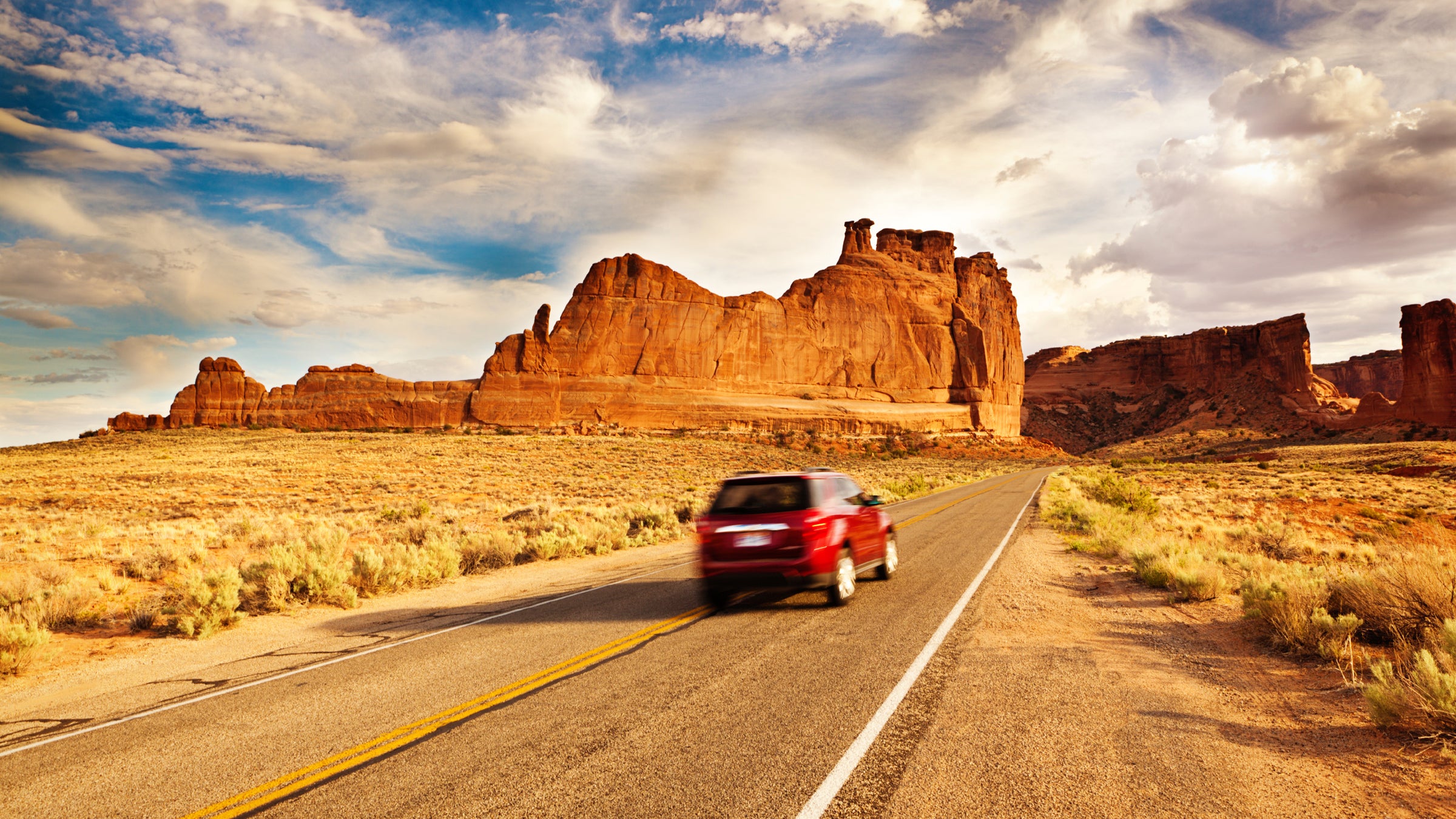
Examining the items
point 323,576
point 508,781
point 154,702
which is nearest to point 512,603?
point 323,576

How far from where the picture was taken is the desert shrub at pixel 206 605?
28.8 feet

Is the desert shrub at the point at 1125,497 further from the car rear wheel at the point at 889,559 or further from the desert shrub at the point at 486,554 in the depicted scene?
the desert shrub at the point at 486,554

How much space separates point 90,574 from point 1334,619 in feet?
60.7

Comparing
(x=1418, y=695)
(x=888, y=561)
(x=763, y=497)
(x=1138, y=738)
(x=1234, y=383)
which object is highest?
(x=1234, y=383)

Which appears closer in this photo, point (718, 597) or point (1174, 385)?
point (718, 597)

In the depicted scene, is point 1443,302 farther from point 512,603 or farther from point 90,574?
point 90,574

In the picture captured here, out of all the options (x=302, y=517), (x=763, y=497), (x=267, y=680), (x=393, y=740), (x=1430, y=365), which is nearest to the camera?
(x=393, y=740)

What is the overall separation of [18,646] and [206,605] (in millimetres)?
1888

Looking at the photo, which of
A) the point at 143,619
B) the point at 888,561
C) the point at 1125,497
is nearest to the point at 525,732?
the point at 888,561

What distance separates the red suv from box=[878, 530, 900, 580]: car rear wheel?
133 cm

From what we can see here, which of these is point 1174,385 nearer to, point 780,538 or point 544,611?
point 780,538

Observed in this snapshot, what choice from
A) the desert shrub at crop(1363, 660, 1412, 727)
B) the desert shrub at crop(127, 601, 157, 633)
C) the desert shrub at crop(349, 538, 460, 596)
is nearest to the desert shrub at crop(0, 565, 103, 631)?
the desert shrub at crop(127, 601, 157, 633)

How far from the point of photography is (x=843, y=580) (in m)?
9.02

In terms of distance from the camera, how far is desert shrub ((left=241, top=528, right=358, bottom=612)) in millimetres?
10188
